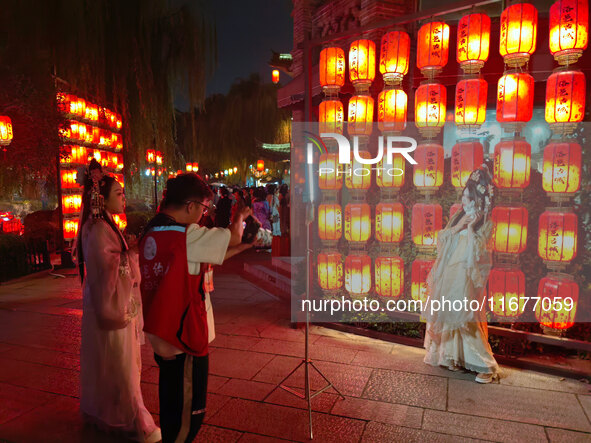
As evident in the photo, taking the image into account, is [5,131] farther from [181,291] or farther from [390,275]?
[181,291]

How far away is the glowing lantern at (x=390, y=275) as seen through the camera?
587 centimetres

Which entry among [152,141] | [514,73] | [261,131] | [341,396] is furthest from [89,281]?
[261,131]

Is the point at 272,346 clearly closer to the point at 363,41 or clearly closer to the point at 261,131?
the point at 363,41

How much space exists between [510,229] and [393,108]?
2329mm

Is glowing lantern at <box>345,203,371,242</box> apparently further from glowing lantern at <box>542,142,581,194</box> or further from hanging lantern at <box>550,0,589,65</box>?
hanging lantern at <box>550,0,589,65</box>

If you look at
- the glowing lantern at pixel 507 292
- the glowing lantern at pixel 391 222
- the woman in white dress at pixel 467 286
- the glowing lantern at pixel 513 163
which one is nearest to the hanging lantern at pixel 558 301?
the glowing lantern at pixel 507 292

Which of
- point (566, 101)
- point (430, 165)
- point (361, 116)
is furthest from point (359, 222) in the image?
point (566, 101)

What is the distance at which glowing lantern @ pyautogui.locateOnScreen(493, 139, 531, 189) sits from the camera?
4.89m

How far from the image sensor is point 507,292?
507cm

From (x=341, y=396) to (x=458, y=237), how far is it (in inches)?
82.8

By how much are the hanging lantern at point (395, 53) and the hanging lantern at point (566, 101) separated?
1.95 m

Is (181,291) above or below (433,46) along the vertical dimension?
below

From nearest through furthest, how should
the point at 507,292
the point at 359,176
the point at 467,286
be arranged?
the point at 467,286 → the point at 507,292 → the point at 359,176

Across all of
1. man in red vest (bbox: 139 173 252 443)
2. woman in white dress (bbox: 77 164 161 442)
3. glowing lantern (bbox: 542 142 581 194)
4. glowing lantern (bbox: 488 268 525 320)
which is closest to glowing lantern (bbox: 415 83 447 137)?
glowing lantern (bbox: 542 142 581 194)
